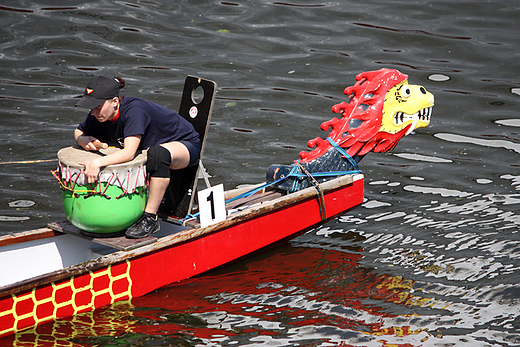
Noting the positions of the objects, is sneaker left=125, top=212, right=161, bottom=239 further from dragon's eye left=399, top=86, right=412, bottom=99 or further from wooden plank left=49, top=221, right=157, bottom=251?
dragon's eye left=399, top=86, right=412, bottom=99

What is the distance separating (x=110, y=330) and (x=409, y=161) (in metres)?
5.02

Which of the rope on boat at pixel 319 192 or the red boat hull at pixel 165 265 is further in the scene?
the rope on boat at pixel 319 192

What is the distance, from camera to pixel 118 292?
468 centimetres

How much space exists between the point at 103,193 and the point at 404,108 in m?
3.35

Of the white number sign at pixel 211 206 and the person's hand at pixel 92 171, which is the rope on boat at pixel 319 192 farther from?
the person's hand at pixel 92 171

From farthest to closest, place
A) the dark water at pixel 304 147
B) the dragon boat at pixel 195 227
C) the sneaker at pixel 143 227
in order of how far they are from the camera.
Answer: the sneaker at pixel 143 227, the dark water at pixel 304 147, the dragon boat at pixel 195 227

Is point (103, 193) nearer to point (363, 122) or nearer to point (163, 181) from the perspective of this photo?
point (163, 181)

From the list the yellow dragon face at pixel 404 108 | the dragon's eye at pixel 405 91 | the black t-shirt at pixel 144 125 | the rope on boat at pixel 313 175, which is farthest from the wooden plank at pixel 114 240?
the dragon's eye at pixel 405 91

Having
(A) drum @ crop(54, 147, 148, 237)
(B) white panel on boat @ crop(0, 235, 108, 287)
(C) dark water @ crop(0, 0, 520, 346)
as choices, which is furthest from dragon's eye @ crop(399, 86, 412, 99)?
(B) white panel on boat @ crop(0, 235, 108, 287)

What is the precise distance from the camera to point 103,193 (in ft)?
15.1

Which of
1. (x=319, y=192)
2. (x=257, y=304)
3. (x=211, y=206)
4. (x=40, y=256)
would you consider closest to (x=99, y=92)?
(x=211, y=206)

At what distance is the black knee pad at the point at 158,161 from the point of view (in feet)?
16.1

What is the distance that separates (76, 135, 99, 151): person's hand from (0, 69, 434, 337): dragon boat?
33 cm

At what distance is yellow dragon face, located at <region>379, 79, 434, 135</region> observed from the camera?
20.5ft
